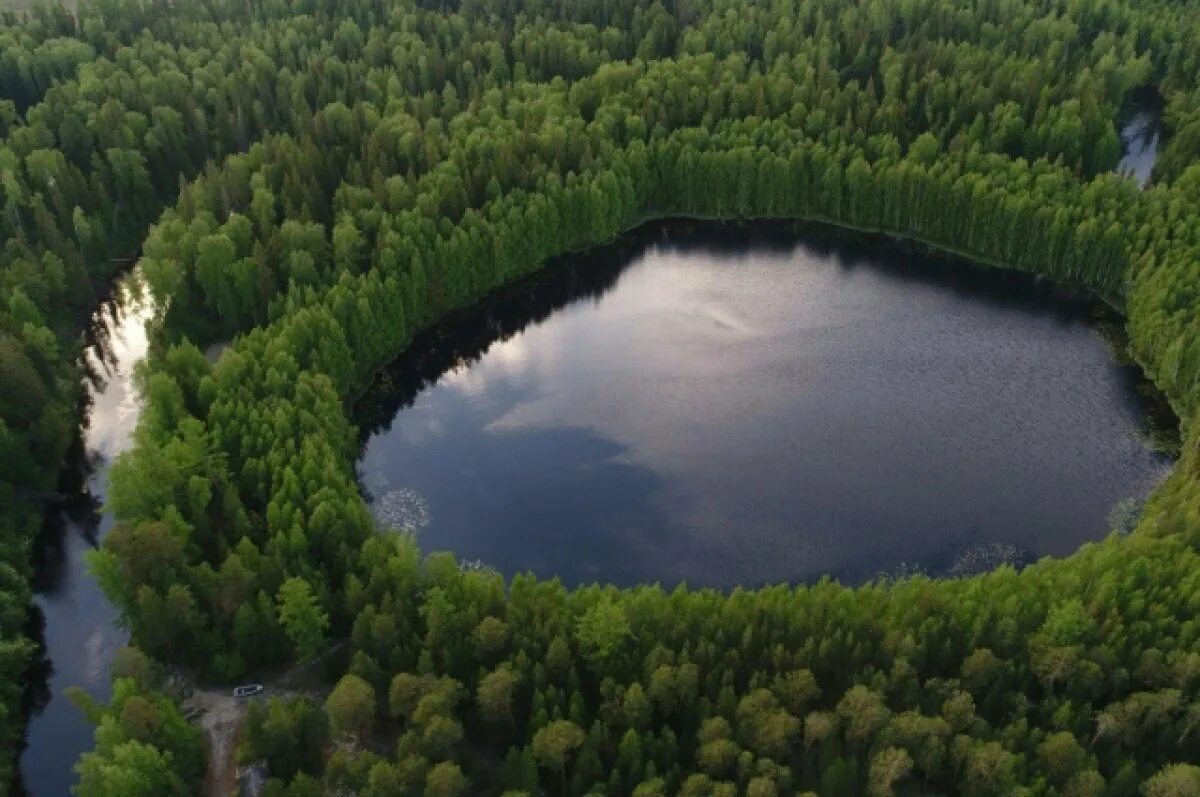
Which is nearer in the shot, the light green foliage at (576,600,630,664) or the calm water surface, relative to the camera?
the light green foliage at (576,600,630,664)

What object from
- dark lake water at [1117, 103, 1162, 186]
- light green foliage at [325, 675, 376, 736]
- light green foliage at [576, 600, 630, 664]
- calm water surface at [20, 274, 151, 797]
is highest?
dark lake water at [1117, 103, 1162, 186]

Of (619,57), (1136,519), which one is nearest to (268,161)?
(619,57)

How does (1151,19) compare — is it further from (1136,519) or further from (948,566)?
(948,566)

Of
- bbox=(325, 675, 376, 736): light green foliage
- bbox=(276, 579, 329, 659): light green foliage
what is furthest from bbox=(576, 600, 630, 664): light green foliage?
bbox=(276, 579, 329, 659): light green foliage

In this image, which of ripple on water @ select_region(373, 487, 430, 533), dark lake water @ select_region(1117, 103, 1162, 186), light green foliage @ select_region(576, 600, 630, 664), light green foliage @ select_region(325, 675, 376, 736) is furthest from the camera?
dark lake water @ select_region(1117, 103, 1162, 186)

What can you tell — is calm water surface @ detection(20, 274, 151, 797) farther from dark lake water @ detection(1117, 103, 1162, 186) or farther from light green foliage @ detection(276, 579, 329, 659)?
dark lake water @ detection(1117, 103, 1162, 186)

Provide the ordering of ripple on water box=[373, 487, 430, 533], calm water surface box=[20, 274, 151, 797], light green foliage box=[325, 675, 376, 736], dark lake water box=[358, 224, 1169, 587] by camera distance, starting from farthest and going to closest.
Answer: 1. ripple on water box=[373, 487, 430, 533]
2. dark lake water box=[358, 224, 1169, 587]
3. calm water surface box=[20, 274, 151, 797]
4. light green foliage box=[325, 675, 376, 736]

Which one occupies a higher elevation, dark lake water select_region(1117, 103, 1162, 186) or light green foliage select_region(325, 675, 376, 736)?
dark lake water select_region(1117, 103, 1162, 186)
